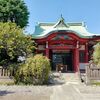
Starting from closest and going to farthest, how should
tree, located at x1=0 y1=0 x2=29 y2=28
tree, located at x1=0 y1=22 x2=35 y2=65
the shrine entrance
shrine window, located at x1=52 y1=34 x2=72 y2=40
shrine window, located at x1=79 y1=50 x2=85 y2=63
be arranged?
tree, located at x1=0 y1=22 x2=35 y2=65
shrine window, located at x1=52 y1=34 x2=72 y2=40
shrine window, located at x1=79 y1=50 x2=85 y2=63
the shrine entrance
tree, located at x1=0 y1=0 x2=29 y2=28

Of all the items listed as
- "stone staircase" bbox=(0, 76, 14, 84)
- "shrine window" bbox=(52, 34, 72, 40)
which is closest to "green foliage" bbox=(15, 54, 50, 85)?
"stone staircase" bbox=(0, 76, 14, 84)

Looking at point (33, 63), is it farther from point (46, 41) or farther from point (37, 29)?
point (37, 29)

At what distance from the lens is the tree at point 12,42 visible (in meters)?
22.5

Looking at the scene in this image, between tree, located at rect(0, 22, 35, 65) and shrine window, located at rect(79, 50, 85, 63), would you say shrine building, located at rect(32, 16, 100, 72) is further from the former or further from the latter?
tree, located at rect(0, 22, 35, 65)

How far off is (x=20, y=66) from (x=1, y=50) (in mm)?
4699

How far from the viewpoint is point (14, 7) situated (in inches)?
1332

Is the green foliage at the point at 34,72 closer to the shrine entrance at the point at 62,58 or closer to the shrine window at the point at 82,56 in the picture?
the shrine window at the point at 82,56

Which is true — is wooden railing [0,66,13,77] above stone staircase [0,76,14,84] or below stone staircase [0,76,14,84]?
above

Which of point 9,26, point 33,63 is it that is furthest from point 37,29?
point 33,63

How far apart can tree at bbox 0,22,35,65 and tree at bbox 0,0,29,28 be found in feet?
29.6

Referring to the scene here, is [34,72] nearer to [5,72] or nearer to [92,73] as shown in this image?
[5,72]

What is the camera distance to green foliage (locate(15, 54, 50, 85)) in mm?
18594

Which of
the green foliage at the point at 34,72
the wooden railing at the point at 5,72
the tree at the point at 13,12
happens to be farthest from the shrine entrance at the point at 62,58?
the green foliage at the point at 34,72

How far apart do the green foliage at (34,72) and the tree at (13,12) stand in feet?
51.9
